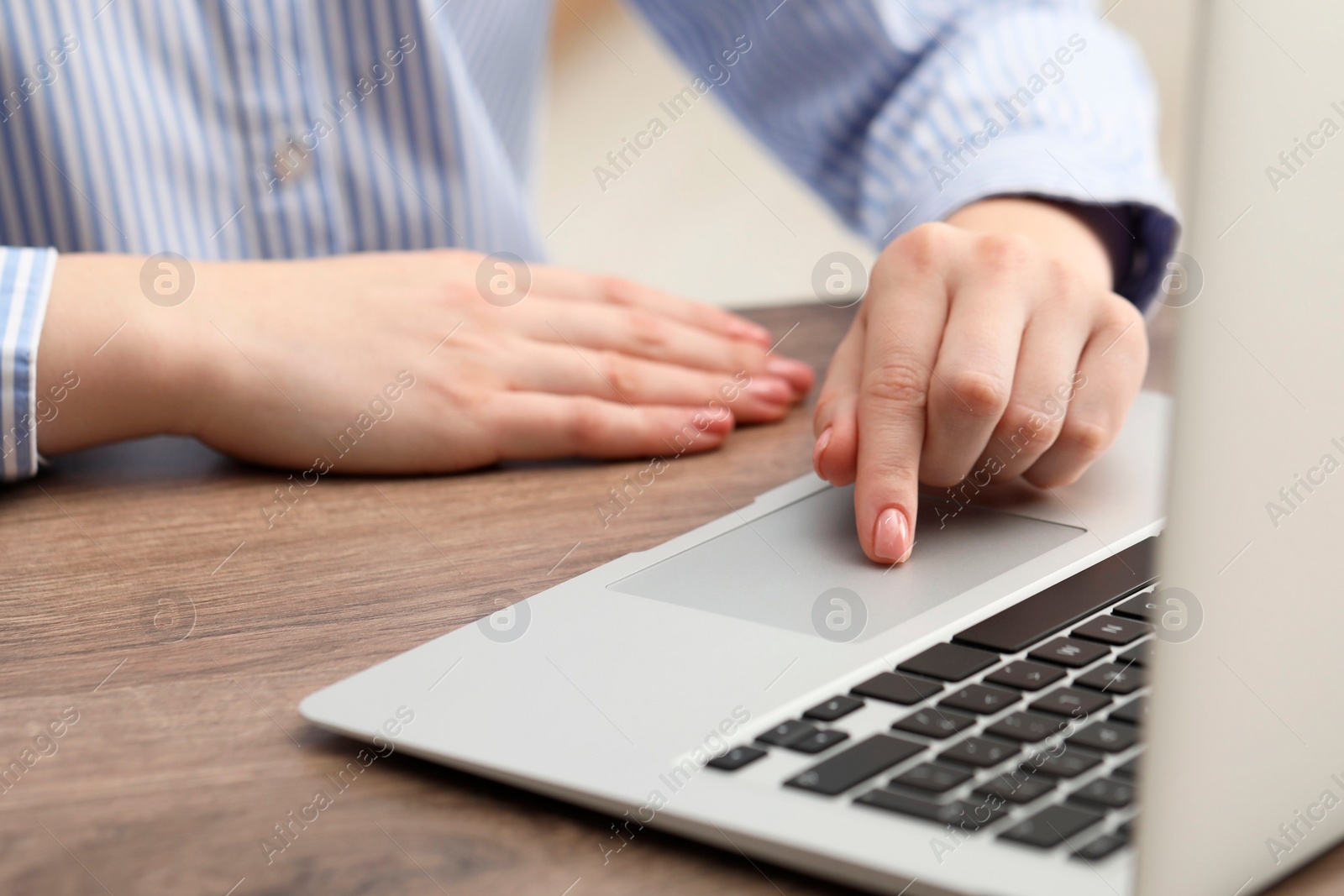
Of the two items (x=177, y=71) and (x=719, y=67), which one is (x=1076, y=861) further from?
(x=719, y=67)

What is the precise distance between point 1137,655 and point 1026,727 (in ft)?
0.21

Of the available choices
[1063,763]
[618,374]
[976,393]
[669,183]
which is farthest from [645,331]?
[669,183]

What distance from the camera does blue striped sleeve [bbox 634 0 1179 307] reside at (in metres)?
0.83

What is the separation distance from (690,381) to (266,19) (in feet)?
1.58

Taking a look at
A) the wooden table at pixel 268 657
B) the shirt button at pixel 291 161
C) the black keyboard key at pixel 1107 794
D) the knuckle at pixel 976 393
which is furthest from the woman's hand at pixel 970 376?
the shirt button at pixel 291 161

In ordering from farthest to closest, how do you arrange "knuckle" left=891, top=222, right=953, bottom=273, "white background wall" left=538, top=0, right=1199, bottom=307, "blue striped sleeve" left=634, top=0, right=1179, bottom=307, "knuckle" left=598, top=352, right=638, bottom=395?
"white background wall" left=538, top=0, right=1199, bottom=307 → "blue striped sleeve" left=634, top=0, right=1179, bottom=307 → "knuckle" left=598, top=352, right=638, bottom=395 → "knuckle" left=891, top=222, right=953, bottom=273

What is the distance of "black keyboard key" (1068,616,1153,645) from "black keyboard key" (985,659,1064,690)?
0.03m

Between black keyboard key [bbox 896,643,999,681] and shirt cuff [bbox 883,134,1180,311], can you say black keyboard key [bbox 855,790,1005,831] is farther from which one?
shirt cuff [bbox 883,134,1180,311]

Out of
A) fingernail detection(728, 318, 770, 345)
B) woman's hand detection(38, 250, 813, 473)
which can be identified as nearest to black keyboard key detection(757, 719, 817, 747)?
woman's hand detection(38, 250, 813, 473)

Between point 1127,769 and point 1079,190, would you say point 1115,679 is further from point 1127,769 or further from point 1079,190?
point 1079,190

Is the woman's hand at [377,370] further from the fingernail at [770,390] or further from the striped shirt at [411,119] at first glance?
the striped shirt at [411,119]

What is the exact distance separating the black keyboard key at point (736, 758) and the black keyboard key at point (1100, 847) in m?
0.09

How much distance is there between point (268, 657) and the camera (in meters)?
0.44

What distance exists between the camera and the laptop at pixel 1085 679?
0.24m
